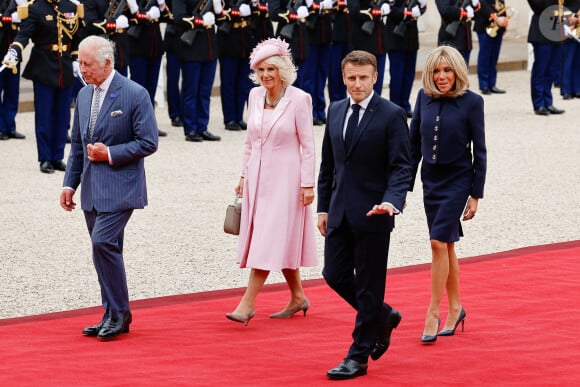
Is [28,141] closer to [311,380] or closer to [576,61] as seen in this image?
[576,61]

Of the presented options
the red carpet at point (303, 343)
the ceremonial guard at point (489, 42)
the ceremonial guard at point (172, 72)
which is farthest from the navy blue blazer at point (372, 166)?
the ceremonial guard at point (489, 42)

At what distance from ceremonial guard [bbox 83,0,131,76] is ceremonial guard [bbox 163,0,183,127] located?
59 cm

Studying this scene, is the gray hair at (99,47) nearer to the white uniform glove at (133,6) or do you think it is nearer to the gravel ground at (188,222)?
the gravel ground at (188,222)

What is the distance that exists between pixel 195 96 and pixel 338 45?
7.63ft

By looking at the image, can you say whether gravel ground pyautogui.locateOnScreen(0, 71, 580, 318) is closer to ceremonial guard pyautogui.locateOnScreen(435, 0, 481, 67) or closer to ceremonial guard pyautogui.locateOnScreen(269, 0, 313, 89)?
ceremonial guard pyautogui.locateOnScreen(269, 0, 313, 89)

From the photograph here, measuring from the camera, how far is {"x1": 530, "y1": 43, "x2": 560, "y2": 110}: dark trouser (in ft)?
53.9

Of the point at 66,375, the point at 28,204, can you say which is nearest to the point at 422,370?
the point at 66,375

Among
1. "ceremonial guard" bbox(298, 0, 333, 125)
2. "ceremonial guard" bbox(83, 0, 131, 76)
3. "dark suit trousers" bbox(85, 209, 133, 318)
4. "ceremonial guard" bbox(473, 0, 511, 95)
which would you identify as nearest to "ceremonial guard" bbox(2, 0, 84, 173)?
"ceremonial guard" bbox(83, 0, 131, 76)

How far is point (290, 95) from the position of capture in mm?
7324

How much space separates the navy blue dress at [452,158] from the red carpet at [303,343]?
2.08 ft

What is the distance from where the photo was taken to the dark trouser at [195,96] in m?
14.4

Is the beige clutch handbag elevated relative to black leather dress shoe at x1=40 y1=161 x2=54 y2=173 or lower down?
elevated

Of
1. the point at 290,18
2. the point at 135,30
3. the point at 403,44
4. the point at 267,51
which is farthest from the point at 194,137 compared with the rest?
the point at 267,51

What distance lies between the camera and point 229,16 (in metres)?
14.7
